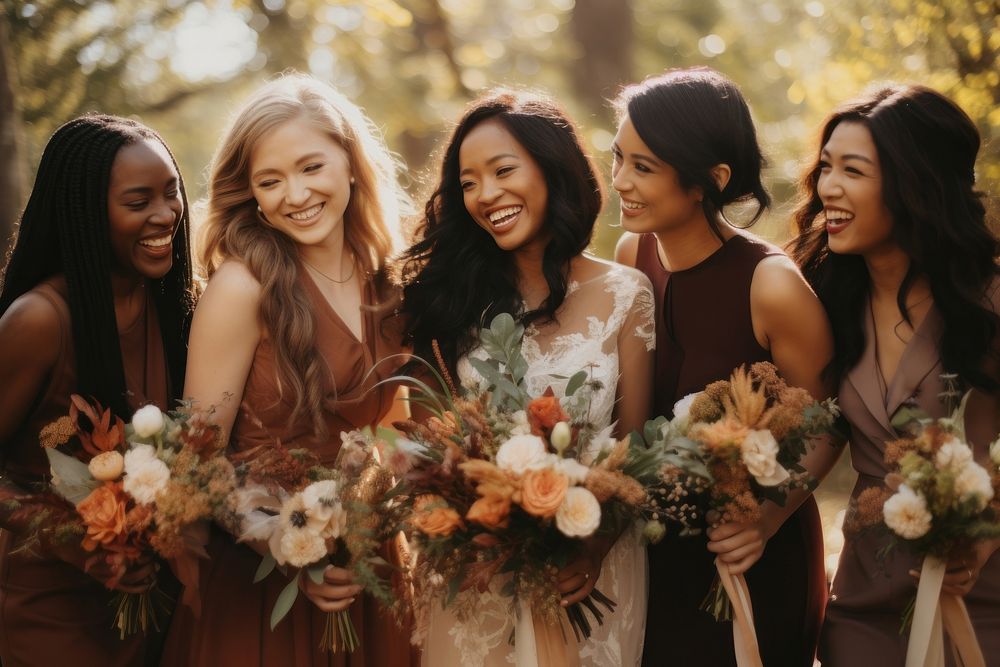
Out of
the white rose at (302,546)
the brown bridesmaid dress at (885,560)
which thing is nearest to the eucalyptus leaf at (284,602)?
the white rose at (302,546)

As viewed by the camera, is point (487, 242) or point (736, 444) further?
point (487, 242)

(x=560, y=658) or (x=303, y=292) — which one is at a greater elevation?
(x=303, y=292)

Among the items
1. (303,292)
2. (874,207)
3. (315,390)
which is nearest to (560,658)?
(315,390)

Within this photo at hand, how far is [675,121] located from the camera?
3959 millimetres

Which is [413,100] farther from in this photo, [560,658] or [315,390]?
[560,658]

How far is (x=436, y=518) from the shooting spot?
292 cm

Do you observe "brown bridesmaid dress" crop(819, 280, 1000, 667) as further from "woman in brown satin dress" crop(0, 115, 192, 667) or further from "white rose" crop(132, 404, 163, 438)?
"woman in brown satin dress" crop(0, 115, 192, 667)

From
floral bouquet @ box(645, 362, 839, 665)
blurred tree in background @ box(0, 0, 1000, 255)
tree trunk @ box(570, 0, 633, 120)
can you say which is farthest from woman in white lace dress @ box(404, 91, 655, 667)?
tree trunk @ box(570, 0, 633, 120)

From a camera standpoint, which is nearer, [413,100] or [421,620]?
[421,620]

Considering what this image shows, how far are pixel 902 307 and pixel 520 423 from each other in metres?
1.72

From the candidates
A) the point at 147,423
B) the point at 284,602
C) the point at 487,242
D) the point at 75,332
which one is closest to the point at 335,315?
the point at 487,242

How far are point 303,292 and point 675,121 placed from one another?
1620 mm

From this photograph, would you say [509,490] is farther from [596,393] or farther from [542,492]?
[596,393]

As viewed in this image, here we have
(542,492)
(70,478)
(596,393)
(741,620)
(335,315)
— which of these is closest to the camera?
(542,492)
